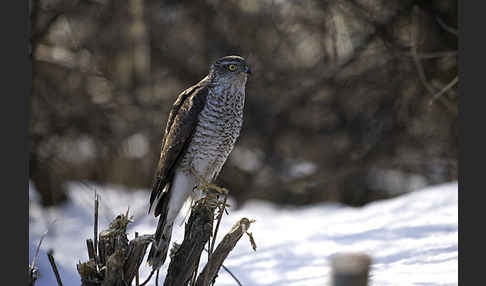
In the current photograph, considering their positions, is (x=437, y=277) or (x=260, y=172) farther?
(x=260, y=172)

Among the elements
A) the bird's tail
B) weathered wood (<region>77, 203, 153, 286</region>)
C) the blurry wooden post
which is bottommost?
the blurry wooden post

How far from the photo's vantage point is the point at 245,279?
3059 mm

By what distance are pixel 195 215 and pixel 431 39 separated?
444 cm

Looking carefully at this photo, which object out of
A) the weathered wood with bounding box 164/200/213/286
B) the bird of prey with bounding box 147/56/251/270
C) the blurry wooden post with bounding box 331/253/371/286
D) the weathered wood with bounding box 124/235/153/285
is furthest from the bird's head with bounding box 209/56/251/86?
the blurry wooden post with bounding box 331/253/371/286

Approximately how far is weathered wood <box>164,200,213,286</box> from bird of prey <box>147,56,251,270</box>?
0.43 metres

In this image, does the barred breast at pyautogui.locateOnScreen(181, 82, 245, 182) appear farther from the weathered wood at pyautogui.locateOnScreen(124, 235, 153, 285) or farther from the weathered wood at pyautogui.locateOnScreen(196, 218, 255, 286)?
the weathered wood at pyautogui.locateOnScreen(124, 235, 153, 285)

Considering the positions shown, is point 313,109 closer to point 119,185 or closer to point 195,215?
point 119,185

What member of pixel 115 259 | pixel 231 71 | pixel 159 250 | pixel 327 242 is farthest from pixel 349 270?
pixel 327 242

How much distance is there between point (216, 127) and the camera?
2.95m

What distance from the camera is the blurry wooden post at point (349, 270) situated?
141 centimetres

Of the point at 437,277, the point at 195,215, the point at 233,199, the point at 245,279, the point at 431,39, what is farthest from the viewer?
the point at 233,199

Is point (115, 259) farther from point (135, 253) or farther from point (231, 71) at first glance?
Result: point (231, 71)

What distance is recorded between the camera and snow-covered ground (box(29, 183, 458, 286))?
2.97 meters

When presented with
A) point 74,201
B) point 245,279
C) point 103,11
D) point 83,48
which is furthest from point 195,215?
point 103,11
